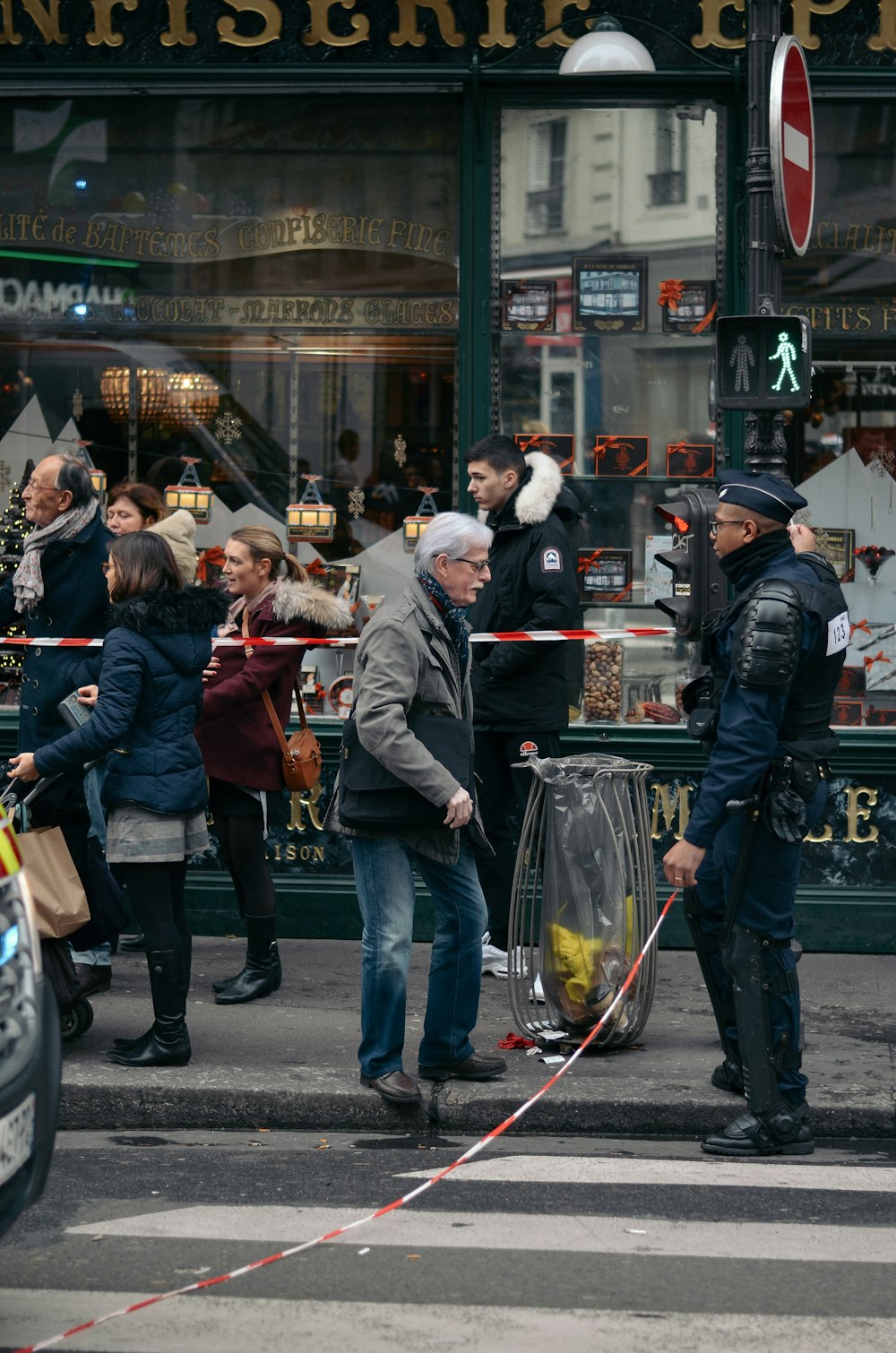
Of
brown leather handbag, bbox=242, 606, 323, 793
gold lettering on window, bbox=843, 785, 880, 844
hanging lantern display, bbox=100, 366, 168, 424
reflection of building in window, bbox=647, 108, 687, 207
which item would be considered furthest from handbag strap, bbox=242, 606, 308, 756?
reflection of building in window, bbox=647, 108, 687, 207

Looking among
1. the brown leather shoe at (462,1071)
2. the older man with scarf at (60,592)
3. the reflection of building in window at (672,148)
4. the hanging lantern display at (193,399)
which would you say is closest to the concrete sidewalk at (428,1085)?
the brown leather shoe at (462,1071)

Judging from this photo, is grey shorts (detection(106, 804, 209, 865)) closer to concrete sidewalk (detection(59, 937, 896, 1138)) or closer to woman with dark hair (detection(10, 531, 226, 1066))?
woman with dark hair (detection(10, 531, 226, 1066))

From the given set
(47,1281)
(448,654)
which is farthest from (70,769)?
(47,1281)

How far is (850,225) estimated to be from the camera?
30.7 feet

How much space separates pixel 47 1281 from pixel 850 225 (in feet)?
22.7

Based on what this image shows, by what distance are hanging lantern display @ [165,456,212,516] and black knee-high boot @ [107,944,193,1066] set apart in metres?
3.53

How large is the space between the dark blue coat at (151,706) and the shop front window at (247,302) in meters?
2.95

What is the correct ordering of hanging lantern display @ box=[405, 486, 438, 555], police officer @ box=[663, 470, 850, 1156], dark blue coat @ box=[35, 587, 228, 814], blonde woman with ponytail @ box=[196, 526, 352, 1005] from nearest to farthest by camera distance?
police officer @ box=[663, 470, 850, 1156]
dark blue coat @ box=[35, 587, 228, 814]
blonde woman with ponytail @ box=[196, 526, 352, 1005]
hanging lantern display @ box=[405, 486, 438, 555]

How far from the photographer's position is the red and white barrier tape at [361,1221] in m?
4.15

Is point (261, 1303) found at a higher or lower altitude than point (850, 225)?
lower

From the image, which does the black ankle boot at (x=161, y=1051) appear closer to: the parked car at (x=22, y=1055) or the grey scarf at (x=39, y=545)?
the grey scarf at (x=39, y=545)

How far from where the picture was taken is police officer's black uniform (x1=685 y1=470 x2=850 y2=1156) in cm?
559

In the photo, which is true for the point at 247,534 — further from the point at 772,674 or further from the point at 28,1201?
the point at 28,1201

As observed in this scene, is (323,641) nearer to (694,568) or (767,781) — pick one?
(694,568)
